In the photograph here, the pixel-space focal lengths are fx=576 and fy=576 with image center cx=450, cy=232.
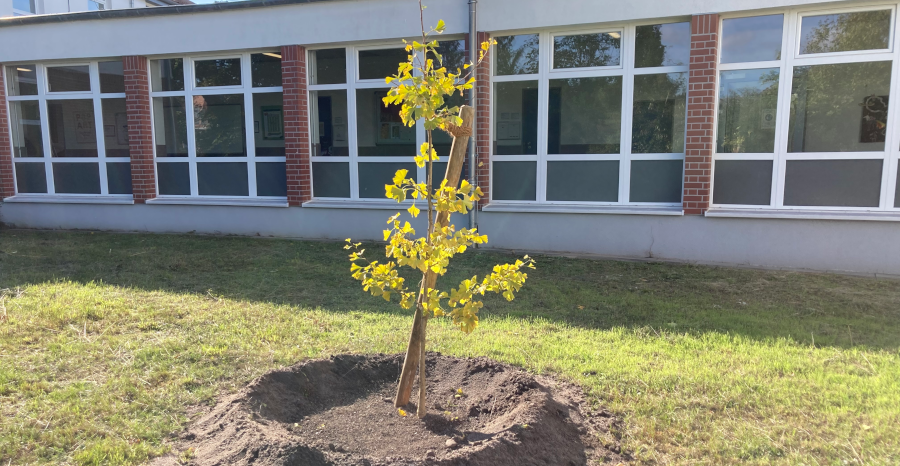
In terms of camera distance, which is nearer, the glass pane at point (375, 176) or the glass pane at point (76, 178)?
the glass pane at point (375, 176)

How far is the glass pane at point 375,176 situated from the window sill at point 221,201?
139cm

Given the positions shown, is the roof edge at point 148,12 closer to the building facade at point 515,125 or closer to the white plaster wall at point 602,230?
the building facade at point 515,125

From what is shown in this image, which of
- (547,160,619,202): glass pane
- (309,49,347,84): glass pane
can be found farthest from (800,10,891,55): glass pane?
(309,49,347,84): glass pane

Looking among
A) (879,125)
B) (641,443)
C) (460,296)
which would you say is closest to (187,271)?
(460,296)

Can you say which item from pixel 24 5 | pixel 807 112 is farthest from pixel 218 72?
pixel 24 5

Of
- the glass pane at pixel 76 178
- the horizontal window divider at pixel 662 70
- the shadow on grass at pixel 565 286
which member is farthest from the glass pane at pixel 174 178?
the horizontal window divider at pixel 662 70

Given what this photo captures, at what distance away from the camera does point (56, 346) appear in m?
4.33

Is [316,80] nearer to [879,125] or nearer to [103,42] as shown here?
[103,42]

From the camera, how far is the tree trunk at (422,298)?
3.04m

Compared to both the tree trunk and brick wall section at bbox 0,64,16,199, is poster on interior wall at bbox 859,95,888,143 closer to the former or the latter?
the tree trunk

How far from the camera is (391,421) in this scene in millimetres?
3152

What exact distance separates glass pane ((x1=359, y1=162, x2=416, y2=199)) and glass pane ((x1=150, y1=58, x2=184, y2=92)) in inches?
152

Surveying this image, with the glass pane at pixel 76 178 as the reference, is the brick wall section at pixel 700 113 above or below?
above

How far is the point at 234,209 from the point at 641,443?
8.75 meters
